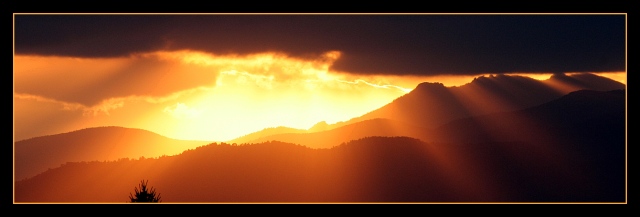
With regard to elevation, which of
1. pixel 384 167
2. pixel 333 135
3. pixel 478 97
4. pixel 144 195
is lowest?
pixel 384 167

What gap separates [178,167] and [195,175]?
5.15 ft

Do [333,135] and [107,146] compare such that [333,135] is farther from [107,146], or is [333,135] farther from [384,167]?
[107,146]

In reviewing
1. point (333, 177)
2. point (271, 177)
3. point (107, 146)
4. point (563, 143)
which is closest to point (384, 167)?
point (333, 177)

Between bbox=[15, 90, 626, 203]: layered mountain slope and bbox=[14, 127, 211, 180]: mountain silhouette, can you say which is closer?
bbox=[14, 127, 211, 180]: mountain silhouette

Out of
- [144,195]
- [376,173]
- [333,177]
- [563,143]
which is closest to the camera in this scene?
[144,195]

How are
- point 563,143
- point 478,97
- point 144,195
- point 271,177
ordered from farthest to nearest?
point 478,97, point 563,143, point 271,177, point 144,195

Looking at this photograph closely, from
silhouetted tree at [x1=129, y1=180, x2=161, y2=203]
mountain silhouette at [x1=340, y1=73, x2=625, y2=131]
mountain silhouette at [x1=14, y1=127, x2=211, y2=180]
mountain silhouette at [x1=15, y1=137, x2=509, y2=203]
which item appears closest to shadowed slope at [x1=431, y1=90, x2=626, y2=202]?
mountain silhouette at [x1=340, y1=73, x2=625, y2=131]

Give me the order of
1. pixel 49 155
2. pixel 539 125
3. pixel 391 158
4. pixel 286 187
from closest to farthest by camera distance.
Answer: pixel 49 155
pixel 286 187
pixel 391 158
pixel 539 125

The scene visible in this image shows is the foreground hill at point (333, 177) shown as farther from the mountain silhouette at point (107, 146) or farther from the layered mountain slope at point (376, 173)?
the mountain silhouette at point (107, 146)

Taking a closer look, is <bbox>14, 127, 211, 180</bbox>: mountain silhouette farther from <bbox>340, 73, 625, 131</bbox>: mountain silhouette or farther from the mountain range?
<bbox>340, 73, 625, 131</bbox>: mountain silhouette
